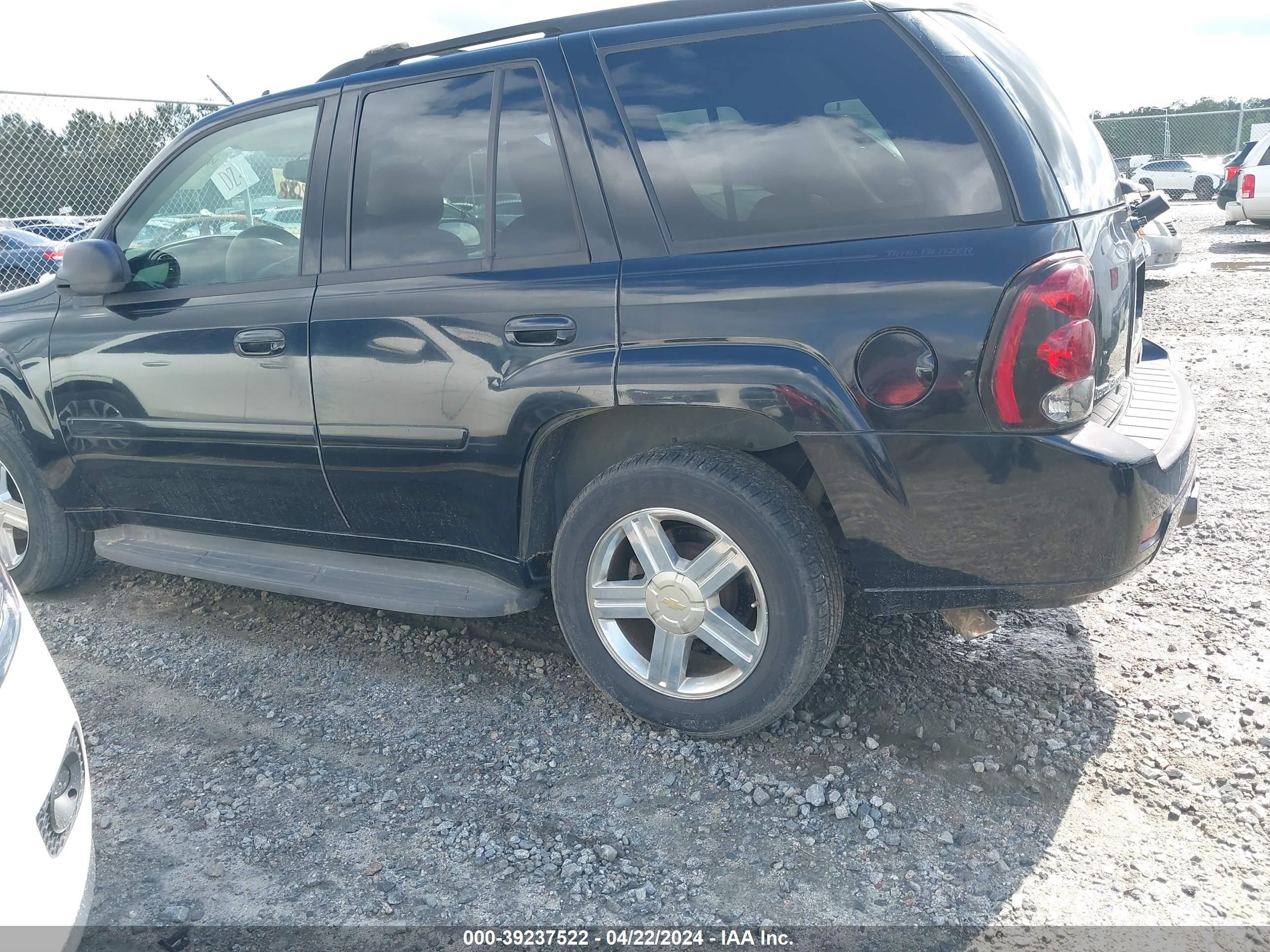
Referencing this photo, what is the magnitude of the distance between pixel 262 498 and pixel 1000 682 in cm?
254

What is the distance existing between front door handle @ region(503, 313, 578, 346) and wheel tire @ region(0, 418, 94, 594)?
7.86 feet

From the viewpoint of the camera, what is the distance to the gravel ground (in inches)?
92.8

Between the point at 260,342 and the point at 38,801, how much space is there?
1.83 m

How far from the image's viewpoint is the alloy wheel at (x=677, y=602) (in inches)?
110

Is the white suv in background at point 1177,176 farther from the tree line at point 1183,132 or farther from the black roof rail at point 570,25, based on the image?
the black roof rail at point 570,25

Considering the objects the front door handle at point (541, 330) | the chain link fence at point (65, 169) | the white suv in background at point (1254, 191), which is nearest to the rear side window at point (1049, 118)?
the front door handle at point (541, 330)

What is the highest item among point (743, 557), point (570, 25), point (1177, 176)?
point (570, 25)

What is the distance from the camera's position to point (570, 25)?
10.3 ft

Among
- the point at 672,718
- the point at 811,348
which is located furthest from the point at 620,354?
the point at 672,718

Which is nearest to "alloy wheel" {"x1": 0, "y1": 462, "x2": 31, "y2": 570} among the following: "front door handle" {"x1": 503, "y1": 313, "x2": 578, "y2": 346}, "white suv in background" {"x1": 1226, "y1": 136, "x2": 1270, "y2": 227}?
"front door handle" {"x1": 503, "y1": 313, "x2": 578, "y2": 346}

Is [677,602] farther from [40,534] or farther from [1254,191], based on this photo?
[1254,191]

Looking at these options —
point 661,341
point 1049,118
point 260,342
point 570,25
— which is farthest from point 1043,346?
point 260,342

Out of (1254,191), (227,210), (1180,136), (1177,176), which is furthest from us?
(1180,136)

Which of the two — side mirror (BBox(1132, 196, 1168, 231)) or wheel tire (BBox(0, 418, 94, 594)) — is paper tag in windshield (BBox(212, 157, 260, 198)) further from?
side mirror (BBox(1132, 196, 1168, 231))
